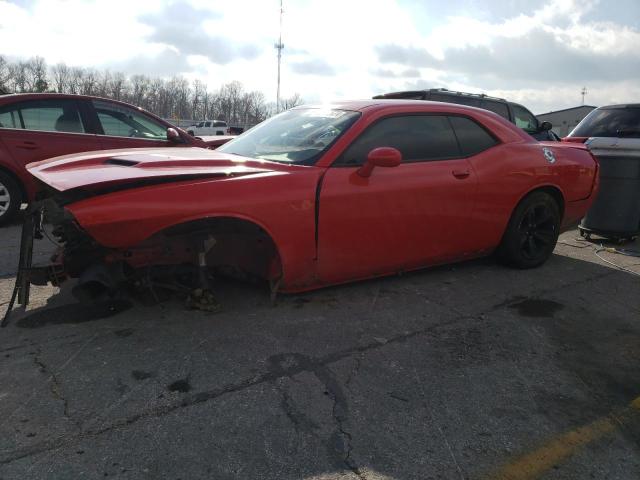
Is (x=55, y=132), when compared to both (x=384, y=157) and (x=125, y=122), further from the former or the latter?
(x=384, y=157)

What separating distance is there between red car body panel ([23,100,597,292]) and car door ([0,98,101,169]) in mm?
3050

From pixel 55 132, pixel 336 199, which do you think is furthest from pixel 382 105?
pixel 55 132

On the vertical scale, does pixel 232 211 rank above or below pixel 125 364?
above

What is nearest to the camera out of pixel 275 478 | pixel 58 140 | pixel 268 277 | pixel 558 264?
pixel 275 478

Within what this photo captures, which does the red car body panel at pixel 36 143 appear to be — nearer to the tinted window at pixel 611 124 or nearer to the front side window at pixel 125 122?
the front side window at pixel 125 122

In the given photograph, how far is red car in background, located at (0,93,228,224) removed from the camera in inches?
234

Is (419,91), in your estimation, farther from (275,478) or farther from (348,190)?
(275,478)

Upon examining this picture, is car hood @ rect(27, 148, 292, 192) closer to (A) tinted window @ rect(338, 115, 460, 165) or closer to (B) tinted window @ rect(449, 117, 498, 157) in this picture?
(A) tinted window @ rect(338, 115, 460, 165)

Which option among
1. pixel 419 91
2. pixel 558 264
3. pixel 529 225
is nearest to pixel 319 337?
pixel 529 225

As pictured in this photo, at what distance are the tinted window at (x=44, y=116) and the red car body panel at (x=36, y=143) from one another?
0.19 ft

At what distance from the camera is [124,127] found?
6695 millimetres

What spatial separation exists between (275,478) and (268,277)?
1.76 metres

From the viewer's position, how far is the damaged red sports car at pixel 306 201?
288 cm

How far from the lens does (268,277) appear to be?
354cm
